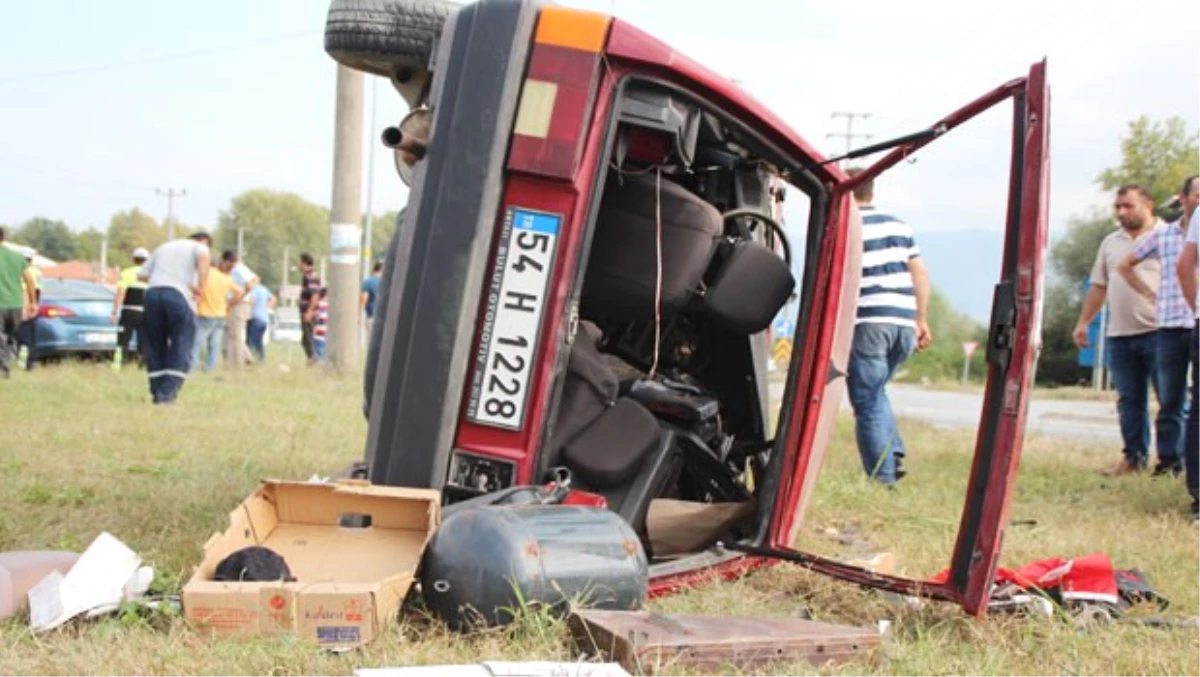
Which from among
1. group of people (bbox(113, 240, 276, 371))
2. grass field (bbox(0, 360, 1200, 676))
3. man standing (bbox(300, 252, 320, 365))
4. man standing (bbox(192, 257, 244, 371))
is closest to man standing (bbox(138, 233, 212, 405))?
grass field (bbox(0, 360, 1200, 676))

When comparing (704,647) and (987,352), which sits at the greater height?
(987,352)

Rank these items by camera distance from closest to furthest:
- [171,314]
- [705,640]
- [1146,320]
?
[705,640] < [1146,320] < [171,314]

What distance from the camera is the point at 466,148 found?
382 cm

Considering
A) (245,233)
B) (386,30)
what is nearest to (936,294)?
(245,233)

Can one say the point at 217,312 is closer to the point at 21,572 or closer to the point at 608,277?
the point at 608,277

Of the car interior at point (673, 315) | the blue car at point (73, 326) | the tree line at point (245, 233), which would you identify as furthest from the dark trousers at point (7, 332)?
the tree line at point (245, 233)

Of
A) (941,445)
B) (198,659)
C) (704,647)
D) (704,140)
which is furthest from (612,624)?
(941,445)

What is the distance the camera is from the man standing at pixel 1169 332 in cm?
711

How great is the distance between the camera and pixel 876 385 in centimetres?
665

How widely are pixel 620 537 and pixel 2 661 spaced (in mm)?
1538

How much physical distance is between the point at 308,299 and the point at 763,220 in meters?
15.2

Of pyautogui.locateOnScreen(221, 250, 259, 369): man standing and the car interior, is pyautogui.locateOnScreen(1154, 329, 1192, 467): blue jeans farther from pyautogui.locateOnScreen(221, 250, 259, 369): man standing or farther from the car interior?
pyautogui.locateOnScreen(221, 250, 259, 369): man standing

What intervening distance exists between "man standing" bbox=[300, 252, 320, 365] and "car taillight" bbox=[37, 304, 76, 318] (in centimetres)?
362

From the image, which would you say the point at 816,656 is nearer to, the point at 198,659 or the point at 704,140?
the point at 198,659
